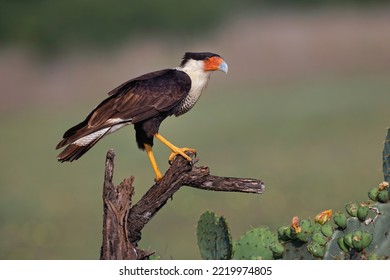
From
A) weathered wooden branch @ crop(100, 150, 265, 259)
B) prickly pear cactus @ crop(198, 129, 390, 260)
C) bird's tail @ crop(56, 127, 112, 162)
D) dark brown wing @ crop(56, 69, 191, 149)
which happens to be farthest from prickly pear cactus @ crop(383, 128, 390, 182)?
bird's tail @ crop(56, 127, 112, 162)

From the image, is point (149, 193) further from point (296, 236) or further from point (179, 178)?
point (296, 236)

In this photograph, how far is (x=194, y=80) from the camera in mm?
6355

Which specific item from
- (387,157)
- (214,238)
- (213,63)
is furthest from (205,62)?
(387,157)

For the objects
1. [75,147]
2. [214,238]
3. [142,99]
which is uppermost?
[142,99]

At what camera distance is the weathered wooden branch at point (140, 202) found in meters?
5.55

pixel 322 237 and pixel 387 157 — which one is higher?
pixel 387 157

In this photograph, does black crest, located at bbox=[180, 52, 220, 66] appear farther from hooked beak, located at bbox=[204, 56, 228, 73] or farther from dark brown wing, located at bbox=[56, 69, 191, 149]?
dark brown wing, located at bbox=[56, 69, 191, 149]

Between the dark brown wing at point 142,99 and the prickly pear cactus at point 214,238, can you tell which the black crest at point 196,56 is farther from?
the prickly pear cactus at point 214,238

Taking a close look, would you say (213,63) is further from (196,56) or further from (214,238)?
(214,238)

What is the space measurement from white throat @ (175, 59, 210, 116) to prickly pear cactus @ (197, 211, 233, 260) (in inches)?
36.2

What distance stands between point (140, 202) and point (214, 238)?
497 millimetres

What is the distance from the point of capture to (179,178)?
5758 mm

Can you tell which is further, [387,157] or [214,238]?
[214,238]

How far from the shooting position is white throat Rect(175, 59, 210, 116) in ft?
20.9
